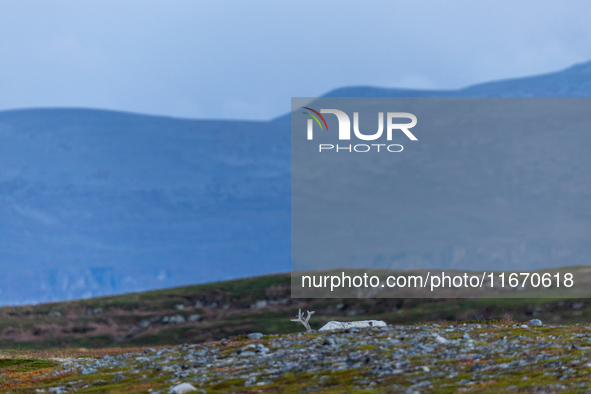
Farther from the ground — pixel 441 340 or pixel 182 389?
pixel 441 340

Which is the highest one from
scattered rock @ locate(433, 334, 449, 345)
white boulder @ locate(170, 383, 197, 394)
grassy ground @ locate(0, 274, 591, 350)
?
scattered rock @ locate(433, 334, 449, 345)

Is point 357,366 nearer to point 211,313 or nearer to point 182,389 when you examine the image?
point 182,389

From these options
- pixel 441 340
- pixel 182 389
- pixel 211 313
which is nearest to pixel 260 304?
pixel 211 313

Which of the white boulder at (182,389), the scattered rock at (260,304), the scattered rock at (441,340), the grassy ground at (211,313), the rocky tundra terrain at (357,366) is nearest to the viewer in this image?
the rocky tundra terrain at (357,366)

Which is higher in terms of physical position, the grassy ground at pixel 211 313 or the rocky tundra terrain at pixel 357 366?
the rocky tundra terrain at pixel 357 366

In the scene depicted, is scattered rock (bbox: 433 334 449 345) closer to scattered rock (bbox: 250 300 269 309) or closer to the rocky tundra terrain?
the rocky tundra terrain

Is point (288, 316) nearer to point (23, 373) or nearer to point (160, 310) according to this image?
point (160, 310)

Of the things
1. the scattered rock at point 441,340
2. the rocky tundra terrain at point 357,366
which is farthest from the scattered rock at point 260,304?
the scattered rock at point 441,340

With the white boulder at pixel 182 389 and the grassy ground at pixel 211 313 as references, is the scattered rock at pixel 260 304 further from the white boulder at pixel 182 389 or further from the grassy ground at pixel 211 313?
the white boulder at pixel 182 389

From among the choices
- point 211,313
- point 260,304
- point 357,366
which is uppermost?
point 357,366

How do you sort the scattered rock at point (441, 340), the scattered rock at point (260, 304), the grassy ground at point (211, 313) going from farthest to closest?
the scattered rock at point (260, 304) → the grassy ground at point (211, 313) → the scattered rock at point (441, 340)

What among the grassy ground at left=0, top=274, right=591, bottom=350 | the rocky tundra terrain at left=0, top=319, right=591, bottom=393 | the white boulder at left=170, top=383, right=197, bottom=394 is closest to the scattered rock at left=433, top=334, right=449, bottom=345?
the rocky tundra terrain at left=0, top=319, right=591, bottom=393

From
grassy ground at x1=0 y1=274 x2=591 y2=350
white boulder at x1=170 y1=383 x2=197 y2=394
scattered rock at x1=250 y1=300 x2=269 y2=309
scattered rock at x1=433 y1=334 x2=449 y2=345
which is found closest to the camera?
white boulder at x1=170 y1=383 x2=197 y2=394

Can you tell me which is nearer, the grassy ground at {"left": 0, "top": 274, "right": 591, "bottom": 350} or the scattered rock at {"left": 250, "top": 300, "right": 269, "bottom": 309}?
the grassy ground at {"left": 0, "top": 274, "right": 591, "bottom": 350}
